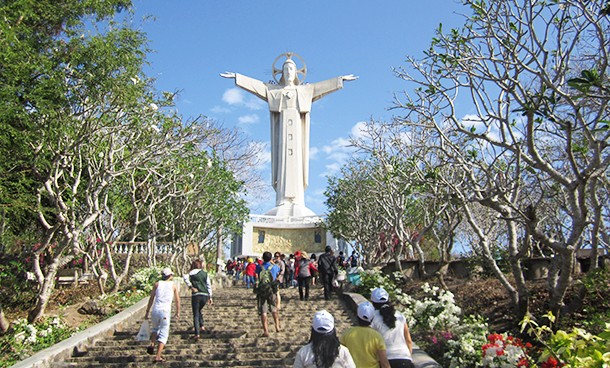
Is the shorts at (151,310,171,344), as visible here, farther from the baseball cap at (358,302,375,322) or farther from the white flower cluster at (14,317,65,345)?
the baseball cap at (358,302,375,322)

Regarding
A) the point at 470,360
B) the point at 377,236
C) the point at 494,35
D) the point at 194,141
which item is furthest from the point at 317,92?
the point at 470,360

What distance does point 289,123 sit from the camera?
3625 centimetres

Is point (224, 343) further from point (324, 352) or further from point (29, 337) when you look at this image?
point (324, 352)

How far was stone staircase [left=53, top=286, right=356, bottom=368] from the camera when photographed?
817cm

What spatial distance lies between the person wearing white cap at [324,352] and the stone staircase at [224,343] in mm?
3845

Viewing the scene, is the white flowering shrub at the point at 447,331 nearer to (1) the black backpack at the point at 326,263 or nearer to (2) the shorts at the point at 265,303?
(2) the shorts at the point at 265,303

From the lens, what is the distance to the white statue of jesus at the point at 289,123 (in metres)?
35.8

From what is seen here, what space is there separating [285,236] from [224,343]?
77.3 ft

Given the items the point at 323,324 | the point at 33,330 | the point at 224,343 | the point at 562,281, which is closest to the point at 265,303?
the point at 224,343

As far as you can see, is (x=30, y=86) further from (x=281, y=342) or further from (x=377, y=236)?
(x=377, y=236)

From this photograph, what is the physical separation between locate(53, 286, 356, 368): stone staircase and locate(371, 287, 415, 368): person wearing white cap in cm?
302

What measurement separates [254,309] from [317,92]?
2504cm

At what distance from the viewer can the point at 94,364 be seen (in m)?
8.18

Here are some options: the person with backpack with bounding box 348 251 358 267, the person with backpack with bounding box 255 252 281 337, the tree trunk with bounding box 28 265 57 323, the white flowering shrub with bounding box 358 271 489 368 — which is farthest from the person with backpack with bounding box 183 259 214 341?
the person with backpack with bounding box 348 251 358 267
